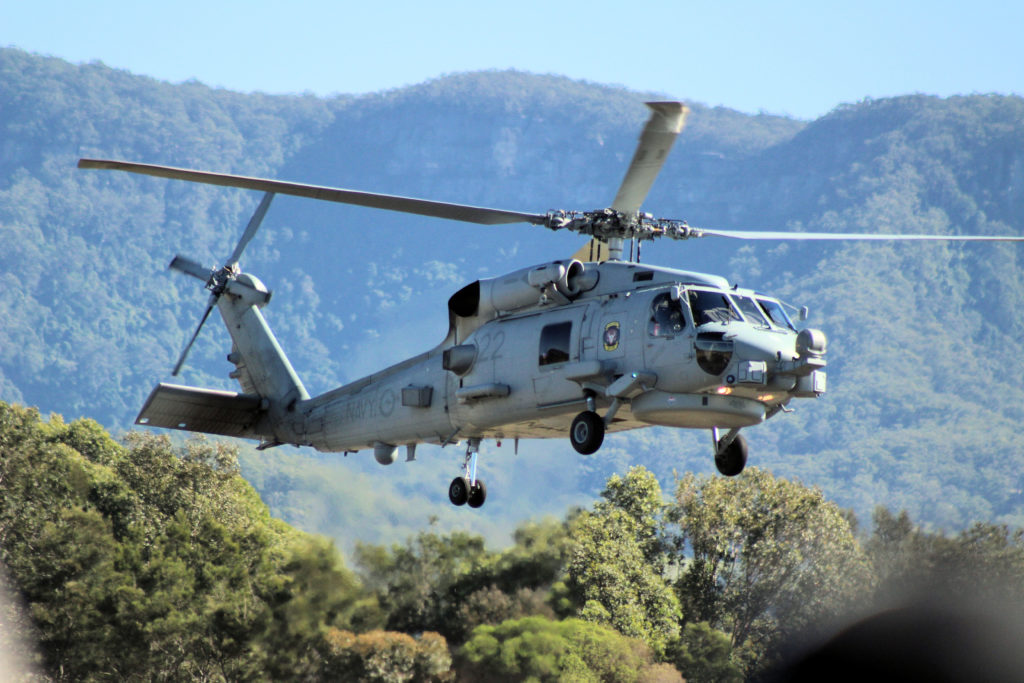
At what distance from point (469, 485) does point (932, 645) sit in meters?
27.2

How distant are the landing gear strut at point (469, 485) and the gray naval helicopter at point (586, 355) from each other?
0.08 feet

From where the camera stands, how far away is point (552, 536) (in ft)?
185

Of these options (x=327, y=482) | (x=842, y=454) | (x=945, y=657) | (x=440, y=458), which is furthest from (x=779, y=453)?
(x=945, y=657)

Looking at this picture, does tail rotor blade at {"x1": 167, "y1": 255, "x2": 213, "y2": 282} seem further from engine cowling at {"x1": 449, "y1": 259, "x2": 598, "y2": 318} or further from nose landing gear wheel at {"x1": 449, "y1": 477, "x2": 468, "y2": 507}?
nose landing gear wheel at {"x1": 449, "y1": 477, "x2": 468, "y2": 507}

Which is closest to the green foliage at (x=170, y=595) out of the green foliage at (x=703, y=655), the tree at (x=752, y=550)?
the green foliage at (x=703, y=655)

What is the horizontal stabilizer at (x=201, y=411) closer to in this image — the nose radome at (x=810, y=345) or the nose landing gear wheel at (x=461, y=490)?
the nose landing gear wheel at (x=461, y=490)

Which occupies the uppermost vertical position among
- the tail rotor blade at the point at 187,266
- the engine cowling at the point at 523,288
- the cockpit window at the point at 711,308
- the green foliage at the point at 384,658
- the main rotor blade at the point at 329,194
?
the tail rotor blade at the point at 187,266

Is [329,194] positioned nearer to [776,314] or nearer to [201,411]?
[776,314]

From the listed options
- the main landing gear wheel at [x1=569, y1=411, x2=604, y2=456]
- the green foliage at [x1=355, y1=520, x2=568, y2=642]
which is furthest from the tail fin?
the green foliage at [x1=355, y1=520, x2=568, y2=642]

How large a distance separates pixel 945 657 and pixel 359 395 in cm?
2741

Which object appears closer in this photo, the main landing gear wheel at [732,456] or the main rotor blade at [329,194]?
the main rotor blade at [329,194]

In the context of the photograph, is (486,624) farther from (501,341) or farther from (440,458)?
(440,458)

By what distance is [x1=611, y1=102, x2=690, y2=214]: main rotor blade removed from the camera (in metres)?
18.4

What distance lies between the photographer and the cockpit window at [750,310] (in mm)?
21000
